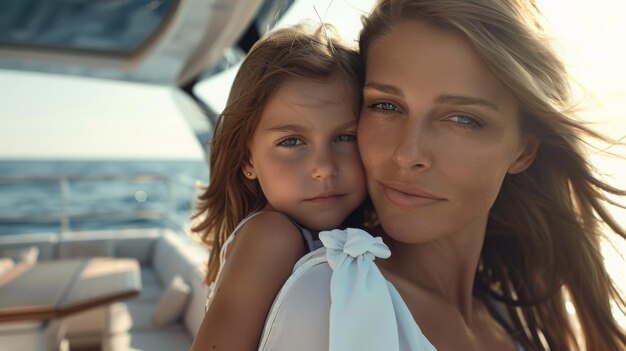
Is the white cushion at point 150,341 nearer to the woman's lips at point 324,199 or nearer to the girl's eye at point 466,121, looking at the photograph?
the woman's lips at point 324,199

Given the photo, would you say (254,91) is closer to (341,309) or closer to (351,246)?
(351,246)

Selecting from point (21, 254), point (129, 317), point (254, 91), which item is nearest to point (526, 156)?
point (254, 91)

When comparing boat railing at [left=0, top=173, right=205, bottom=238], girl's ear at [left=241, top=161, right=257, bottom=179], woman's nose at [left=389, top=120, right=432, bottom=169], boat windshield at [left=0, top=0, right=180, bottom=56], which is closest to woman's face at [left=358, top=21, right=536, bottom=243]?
woman's nose at [left=389, top=120, right=432, bottom=169]

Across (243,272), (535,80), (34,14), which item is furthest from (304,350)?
(34,14)

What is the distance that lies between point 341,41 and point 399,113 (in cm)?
35

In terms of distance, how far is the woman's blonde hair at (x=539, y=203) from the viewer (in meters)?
0.97

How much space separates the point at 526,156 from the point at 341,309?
603 millimetres

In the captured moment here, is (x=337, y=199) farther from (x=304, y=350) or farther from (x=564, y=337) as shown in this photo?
(x=564, y=337)

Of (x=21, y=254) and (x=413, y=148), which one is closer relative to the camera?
(x=413, y=148)

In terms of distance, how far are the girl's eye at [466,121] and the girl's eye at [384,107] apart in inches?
4.0

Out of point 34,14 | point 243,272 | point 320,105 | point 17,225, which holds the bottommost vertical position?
point 17,225

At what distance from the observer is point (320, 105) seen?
1.14m

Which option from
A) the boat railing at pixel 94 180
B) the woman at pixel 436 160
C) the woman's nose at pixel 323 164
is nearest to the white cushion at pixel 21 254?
the boat railing at pixel 94 180

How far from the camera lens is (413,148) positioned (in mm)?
942
